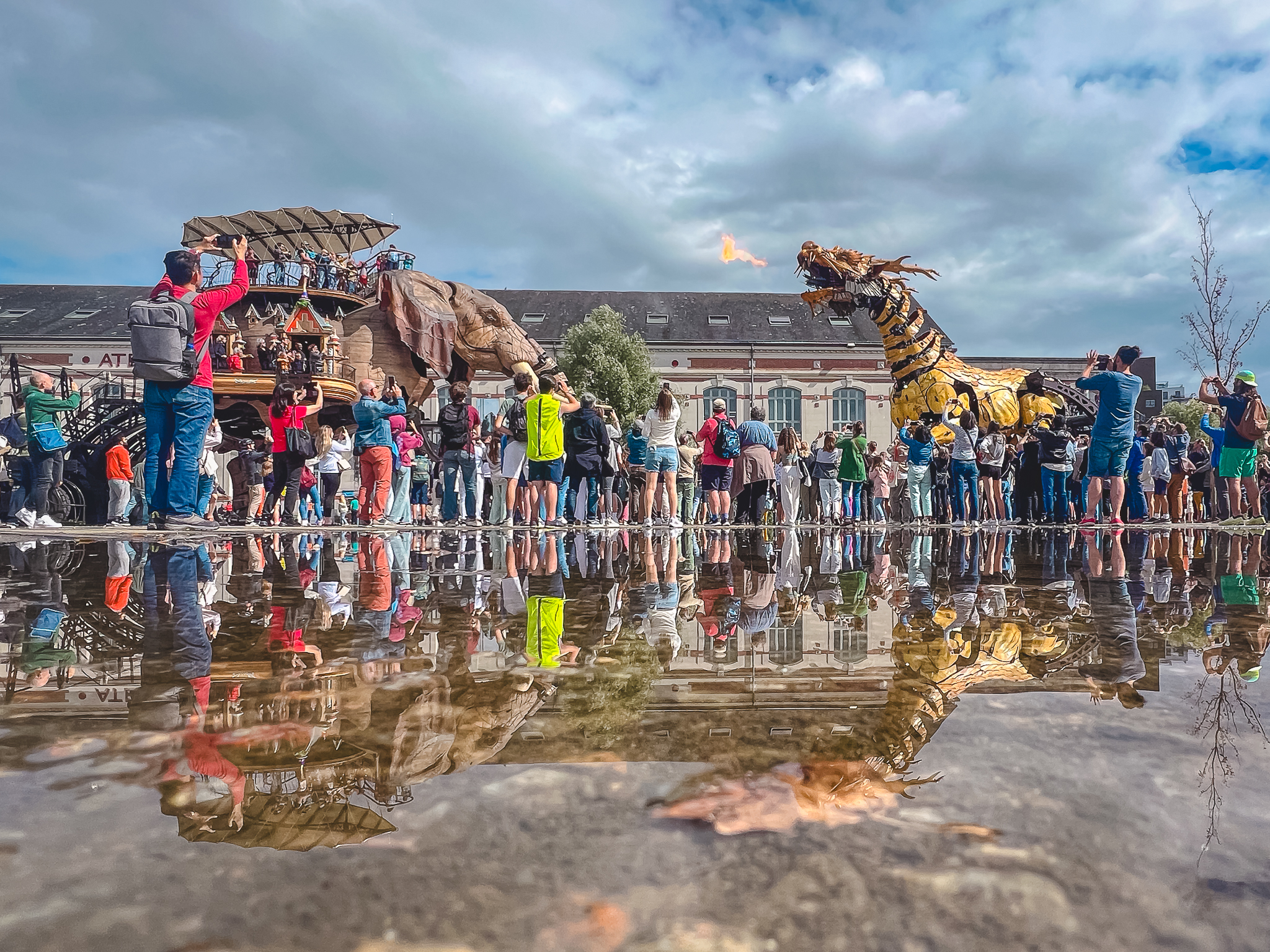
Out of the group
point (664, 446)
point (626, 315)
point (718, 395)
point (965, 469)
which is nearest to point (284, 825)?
point (664, 446)

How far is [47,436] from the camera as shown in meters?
8.91

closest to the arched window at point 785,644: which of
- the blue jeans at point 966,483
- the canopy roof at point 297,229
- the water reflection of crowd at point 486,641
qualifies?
the water reflection of crowd at point 486,641

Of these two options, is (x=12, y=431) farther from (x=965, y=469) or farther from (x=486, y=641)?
(x=965, y=469)

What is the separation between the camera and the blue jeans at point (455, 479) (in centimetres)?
1043

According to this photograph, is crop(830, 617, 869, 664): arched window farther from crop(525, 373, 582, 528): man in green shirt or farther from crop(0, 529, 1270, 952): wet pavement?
crop(525, 373, 582, 528): man in green shirt

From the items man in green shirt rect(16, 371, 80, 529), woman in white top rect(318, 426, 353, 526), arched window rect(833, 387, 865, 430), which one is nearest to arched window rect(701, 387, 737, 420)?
arched window rect(833, 387, 865, 430)

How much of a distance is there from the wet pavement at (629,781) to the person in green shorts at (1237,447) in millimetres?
7133

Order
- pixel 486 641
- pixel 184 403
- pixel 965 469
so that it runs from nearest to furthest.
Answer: pixel 486 641 < pixel 184 403 < pixel 965 469

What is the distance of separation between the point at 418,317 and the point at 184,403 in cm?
1072

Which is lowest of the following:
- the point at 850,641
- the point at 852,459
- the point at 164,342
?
the point at 850,641

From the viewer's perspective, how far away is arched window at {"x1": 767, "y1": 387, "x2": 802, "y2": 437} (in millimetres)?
37219

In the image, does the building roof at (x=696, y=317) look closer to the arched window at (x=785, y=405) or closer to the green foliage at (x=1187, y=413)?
the arched window at (x=785, y=405)

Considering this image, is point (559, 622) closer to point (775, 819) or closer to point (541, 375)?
point (775, 819)

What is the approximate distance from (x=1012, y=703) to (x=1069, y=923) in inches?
39.0
